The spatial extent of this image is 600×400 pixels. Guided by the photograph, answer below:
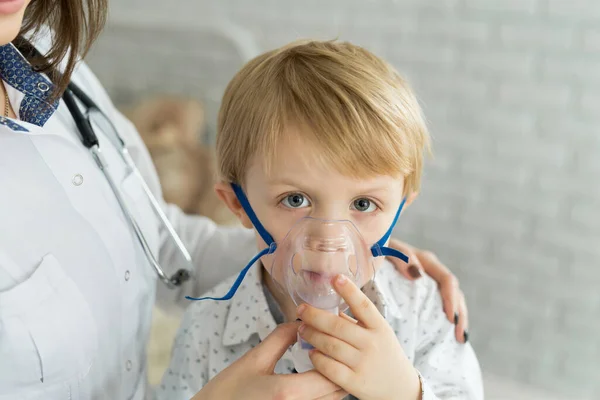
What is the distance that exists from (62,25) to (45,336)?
0.54m

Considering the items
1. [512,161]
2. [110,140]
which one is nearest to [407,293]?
[110,140]

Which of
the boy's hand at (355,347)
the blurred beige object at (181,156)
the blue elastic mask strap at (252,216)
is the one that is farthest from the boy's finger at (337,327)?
the blurred beige object at (181,156)

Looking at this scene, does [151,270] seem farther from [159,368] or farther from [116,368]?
[159,368]

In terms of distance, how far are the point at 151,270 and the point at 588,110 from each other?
1408 mm

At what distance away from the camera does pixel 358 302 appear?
0.93 m

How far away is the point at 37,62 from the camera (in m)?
1.18

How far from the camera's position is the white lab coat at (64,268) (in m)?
0.99

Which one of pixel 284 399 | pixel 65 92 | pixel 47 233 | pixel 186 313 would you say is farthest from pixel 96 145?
pixel 284 399

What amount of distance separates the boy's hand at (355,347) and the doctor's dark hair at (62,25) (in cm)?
61

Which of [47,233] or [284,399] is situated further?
[47,233]

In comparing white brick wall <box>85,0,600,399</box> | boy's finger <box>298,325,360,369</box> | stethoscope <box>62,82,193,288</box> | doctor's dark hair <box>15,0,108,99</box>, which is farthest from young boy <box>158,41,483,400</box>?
white brick wall <box>85,0,600,399</box>

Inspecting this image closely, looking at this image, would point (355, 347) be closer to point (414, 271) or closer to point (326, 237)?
point (326, 237)

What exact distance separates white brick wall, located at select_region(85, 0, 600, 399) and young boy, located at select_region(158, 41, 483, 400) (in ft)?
3.43

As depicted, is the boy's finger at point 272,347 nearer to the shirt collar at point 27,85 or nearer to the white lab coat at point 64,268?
the white lab coat at point 64,268
